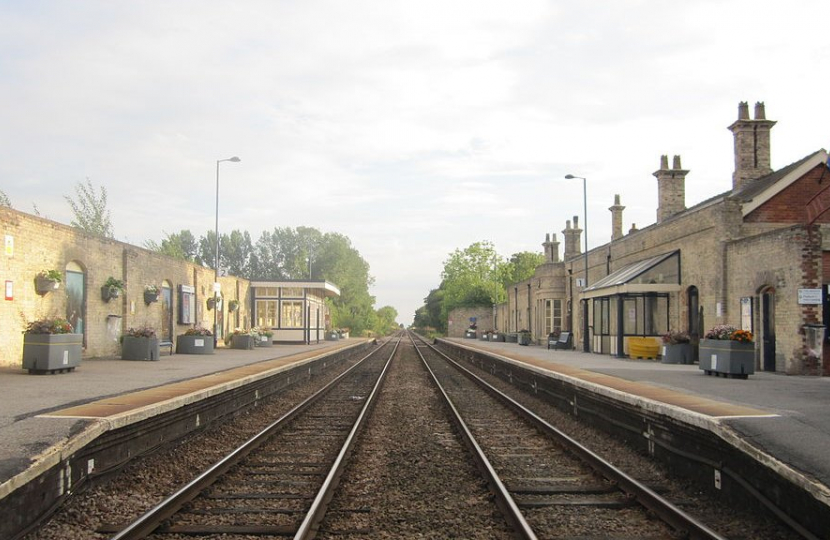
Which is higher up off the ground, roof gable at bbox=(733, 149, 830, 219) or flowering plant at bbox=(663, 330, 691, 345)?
roof gable at bbox=(733, 149, 830, 219)

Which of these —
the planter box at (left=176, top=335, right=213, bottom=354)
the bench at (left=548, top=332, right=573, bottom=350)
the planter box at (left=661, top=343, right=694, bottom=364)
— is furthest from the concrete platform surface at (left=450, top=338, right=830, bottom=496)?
the bench at (left=548, top=332, right=573, bottom=350)

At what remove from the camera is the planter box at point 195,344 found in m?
26.5

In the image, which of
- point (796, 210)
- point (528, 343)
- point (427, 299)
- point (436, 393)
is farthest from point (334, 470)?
point (427, 299)

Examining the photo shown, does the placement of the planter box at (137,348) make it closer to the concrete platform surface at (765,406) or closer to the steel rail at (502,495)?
the concrete platform surface at (765,406)

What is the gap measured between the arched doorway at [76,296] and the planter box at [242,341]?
11.2m

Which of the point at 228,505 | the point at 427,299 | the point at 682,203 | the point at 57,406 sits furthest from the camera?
the point at 427,299

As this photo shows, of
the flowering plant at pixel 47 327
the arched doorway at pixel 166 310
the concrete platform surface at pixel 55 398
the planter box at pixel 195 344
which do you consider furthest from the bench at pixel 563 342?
the flowering plant at pixel 47 327

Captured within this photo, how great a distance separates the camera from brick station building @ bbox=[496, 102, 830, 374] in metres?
16.5

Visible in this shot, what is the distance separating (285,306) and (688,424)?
3453 centimetres

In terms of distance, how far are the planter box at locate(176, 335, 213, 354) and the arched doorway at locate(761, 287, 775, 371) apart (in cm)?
1822

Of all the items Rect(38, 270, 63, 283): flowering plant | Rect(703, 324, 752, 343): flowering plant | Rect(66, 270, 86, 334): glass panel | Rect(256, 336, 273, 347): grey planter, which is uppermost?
Rect(38, 270, 63, 283): flowering plant

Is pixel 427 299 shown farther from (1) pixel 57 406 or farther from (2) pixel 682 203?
(1) pixel 57 406

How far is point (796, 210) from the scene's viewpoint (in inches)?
839

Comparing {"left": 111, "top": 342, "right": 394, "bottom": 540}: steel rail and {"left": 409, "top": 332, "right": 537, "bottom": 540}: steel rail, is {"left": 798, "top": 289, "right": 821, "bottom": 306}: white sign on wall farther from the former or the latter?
{"left": 111, "top": 342, "right": 394, "bottom": 540}: steel rail
